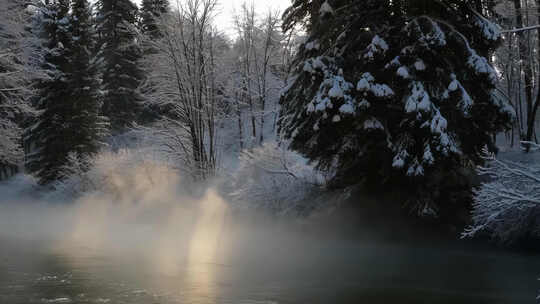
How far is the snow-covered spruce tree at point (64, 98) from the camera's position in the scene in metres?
32.9

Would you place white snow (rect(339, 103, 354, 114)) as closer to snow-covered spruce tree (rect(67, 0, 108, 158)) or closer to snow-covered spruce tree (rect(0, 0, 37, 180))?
snow-covered spruce tree (rect(0, 0, 37, 180))

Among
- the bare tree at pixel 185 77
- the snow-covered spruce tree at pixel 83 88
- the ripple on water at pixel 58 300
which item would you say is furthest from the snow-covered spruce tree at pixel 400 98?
the snow-covered spruce tree at pixel 83 88

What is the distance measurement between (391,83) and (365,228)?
3998 mm

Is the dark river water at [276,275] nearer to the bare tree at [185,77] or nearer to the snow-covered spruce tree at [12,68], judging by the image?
the snow-covered spruce tree at [12,68]

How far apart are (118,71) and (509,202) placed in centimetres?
3920

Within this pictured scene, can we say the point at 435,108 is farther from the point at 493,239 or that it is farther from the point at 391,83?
the point at 493,239

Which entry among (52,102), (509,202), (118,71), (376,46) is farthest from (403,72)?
(118,71)

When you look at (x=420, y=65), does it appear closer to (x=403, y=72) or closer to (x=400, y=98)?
(x=403, y=72)

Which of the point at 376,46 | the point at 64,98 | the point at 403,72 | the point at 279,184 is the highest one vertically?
the point at 64,98

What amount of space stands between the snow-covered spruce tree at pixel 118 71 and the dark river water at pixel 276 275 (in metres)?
29.8

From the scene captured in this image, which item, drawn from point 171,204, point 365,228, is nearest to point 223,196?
point 171,204

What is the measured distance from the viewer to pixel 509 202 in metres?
9.11

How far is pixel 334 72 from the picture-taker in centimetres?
1417

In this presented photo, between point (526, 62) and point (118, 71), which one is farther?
point (118, 71)
